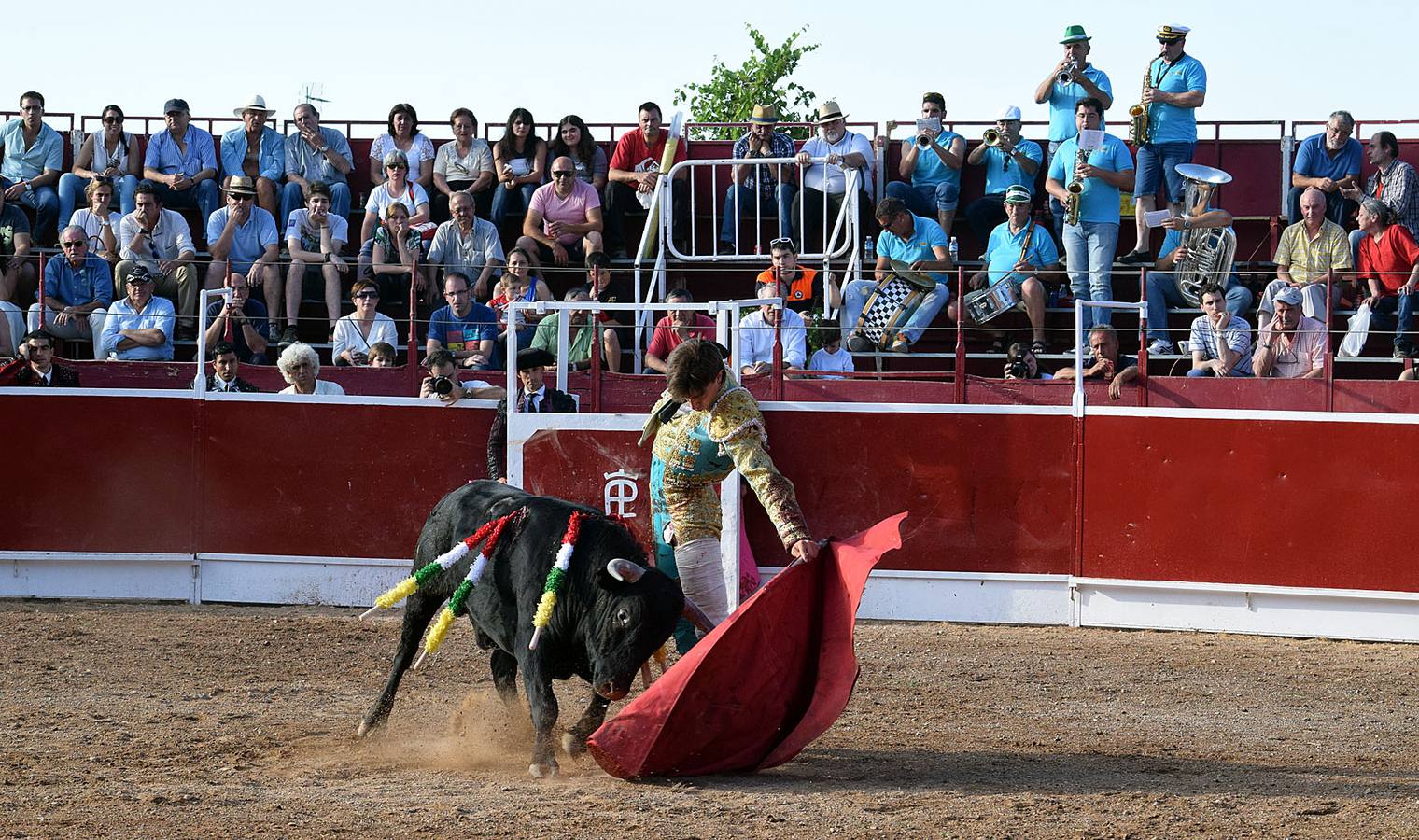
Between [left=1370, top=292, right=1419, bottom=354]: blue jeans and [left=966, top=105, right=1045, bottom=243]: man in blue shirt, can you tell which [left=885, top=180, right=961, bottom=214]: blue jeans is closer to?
[left=966, top=105, right=1045, bottom=243]: man in blue shirt

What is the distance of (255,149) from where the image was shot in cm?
1206

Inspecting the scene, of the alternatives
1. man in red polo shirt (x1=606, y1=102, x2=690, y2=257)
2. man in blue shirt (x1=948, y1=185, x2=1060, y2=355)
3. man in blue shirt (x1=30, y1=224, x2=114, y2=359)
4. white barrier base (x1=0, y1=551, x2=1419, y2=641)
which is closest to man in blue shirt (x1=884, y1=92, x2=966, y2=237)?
man in blue shirt (x1=948, y1=185, x2=1060, y2=355)

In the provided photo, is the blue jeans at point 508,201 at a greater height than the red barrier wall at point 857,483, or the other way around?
the blue jeans at point 508,201

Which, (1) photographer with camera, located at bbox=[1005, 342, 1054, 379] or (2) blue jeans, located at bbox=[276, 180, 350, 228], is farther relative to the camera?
(2) blue jeans, located at bbox=[276, 180, 350, 228]

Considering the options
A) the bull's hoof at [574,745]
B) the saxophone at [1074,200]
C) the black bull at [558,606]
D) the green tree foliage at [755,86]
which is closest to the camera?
the black bull at [558,606]

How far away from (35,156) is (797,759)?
8.70 m

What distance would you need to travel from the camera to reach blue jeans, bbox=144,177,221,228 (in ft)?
38.8

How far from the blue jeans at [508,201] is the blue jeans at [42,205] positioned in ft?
10.2

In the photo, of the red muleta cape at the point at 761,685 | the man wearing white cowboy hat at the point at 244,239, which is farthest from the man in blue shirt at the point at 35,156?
the red muleta cape at the point at 761,685

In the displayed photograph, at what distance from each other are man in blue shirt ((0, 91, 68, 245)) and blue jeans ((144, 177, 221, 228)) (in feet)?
2.49

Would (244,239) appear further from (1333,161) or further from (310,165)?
(1333,161)

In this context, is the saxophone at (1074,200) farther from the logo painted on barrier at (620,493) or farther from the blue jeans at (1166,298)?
the logo painted on barrier at (620,493)

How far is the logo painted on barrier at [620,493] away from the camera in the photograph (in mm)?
9219

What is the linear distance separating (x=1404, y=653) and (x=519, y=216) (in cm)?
632
